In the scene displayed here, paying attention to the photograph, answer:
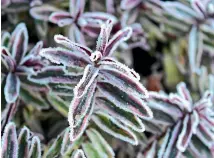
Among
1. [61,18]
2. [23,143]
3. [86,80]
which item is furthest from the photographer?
[61,18]

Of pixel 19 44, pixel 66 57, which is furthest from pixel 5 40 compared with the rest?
pixel 66 57

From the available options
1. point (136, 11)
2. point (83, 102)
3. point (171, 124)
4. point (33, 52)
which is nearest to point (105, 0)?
point (136, 11)

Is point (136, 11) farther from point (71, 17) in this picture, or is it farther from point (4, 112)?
point (4, 112)

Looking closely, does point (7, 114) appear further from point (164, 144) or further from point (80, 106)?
point (164, 144)

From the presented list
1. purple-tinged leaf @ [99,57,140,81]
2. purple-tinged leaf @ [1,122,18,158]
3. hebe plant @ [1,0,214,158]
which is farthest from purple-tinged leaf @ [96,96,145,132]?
purple-tinged leaf @ [1,122,18,158]

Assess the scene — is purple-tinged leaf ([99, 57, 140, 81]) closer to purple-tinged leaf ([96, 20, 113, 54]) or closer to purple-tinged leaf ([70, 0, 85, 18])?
purple-tinged leaf ([96, 20, 113, 54])
